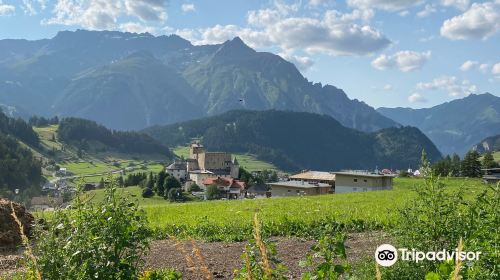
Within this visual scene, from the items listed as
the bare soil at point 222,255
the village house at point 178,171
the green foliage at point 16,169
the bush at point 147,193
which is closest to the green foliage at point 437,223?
the bare soil at point 222,255

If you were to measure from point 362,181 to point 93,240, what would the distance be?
73.8 metres

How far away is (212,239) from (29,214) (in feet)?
23.0

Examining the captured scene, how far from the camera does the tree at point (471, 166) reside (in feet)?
266

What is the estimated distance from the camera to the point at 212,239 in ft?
55.3

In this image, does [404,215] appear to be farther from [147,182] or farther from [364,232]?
[147,182]

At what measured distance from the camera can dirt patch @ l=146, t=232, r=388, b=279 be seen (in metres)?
11.2

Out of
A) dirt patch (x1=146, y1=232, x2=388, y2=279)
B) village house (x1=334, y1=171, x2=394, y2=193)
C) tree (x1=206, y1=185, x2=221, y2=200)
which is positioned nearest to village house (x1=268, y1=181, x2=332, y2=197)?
village house (x1=334, y1=171, x2=394, y2=193)

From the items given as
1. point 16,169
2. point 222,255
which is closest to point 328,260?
point 222,255

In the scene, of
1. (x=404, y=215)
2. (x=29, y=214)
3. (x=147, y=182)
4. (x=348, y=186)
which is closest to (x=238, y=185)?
(x=147, y=182)

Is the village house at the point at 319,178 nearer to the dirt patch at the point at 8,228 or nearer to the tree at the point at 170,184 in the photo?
the tree at the point at 170,184

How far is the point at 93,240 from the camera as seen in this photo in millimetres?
6766

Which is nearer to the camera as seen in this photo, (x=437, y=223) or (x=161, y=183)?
(x=437, y=223)

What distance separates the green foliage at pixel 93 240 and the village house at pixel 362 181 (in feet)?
223

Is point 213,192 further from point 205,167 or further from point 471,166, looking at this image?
point 471,166
